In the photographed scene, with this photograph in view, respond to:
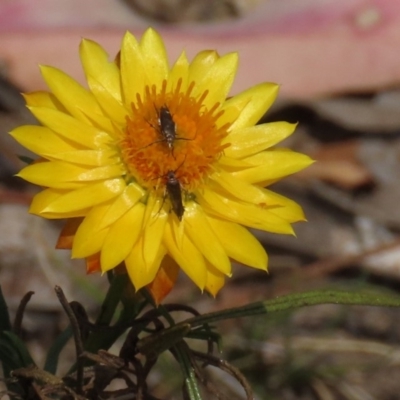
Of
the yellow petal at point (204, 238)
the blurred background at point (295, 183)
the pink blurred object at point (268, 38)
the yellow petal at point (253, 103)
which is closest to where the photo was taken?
the yellow petal at point (204, 238)

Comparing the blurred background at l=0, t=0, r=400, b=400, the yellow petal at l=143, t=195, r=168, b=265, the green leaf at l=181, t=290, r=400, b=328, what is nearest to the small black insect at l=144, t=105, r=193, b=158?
the yellow petal at l=143, t=195, r=168, b=265

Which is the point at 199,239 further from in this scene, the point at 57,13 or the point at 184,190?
the point at 57,13

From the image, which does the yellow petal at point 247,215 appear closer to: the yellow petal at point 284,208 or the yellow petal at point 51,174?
the yellow petal at point 284,208

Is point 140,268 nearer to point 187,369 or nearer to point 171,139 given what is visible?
point 187,369

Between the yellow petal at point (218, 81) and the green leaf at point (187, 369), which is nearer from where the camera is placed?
the green leaf at point (187, 369)

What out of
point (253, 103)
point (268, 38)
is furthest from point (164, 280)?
point (268, 38)

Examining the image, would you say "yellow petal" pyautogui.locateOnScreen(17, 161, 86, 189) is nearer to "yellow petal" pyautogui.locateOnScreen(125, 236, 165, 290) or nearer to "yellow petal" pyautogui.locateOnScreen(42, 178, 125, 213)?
"yellow petal" pyautogui.locateOnScreen(42, 178, 125, 213)

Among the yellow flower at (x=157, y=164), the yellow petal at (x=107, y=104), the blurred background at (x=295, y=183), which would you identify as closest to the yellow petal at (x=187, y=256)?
the yellow flower at (x=157, y=164)
